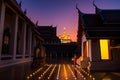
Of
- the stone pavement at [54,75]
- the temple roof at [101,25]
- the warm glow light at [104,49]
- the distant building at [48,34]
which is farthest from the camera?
the distant building at [48,34]

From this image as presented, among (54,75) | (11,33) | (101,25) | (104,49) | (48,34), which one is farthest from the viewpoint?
(48,34)

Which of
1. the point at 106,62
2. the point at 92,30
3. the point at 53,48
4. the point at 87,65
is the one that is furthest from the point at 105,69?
the point at 53,48

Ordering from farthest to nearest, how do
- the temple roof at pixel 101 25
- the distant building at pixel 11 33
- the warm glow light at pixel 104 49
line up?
the distant building at pixel 11 33 < the temple roof at pixel 101 25 < the warm glow light at pixel 104 49

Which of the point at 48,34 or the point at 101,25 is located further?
the point at 48,34

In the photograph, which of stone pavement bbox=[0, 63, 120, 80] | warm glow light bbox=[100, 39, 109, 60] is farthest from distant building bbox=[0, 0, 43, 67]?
warm glow light bbox=[100, 39, 109, 60]

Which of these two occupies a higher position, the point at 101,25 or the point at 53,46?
the point at 101,25

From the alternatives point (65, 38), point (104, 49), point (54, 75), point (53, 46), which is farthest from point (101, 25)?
point (65, 38)

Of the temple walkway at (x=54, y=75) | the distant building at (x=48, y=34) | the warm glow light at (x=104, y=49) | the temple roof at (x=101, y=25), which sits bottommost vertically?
the temple walkway at (x=54, y=75)

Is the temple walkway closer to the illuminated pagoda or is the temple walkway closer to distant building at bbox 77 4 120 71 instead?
distant building at bbox 77 4 120 71

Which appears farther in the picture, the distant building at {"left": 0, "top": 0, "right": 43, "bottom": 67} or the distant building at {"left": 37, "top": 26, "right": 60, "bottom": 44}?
the distant building at {"left": 37, "top": 26, "right": 60, "bottom": 44}

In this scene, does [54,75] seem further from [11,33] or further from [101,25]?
[11,33]

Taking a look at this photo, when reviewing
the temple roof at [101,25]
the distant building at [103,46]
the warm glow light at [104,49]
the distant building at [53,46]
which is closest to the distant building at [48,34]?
the distant building at [53,46]

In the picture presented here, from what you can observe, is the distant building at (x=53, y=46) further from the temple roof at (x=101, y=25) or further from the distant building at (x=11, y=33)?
the temple roof at (x=101, y=25)

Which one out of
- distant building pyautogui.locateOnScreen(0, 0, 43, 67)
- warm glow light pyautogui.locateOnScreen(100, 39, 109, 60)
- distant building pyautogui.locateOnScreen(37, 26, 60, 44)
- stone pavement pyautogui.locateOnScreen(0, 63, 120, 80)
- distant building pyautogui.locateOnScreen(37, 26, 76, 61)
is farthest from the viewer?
distant building pyautogui.locateOnScreen(37, 26, 60, 44)
